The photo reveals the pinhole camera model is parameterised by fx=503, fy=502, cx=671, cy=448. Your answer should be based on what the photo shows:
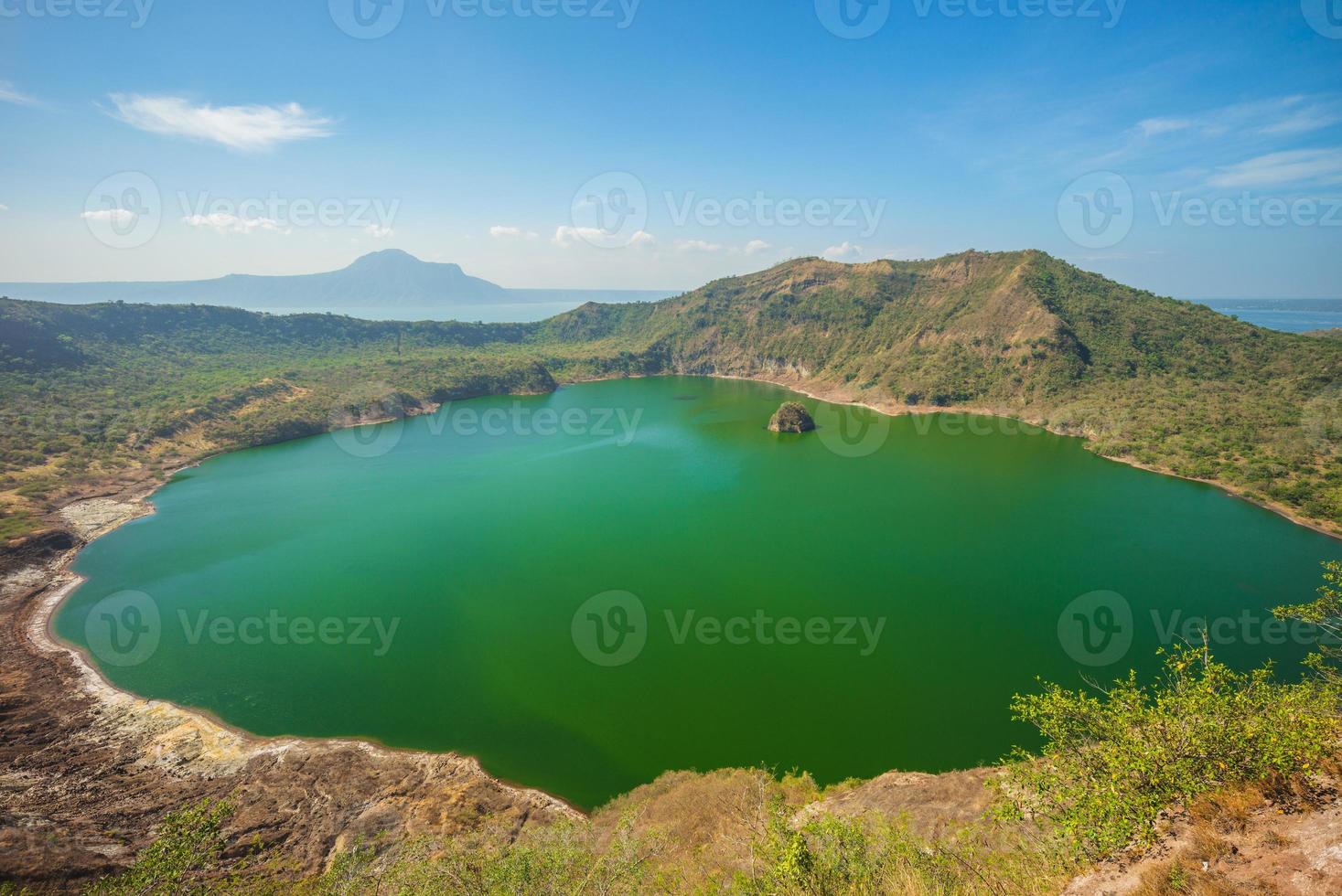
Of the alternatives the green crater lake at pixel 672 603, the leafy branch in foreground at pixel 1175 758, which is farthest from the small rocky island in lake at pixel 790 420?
the leafy branch in foreground at pixel 1175 758

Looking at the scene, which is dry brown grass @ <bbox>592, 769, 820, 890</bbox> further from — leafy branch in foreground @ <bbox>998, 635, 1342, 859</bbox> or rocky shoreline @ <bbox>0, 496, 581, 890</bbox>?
leafy branch in foreground @ <bbox>998, 635, 1342, 859</bbox>

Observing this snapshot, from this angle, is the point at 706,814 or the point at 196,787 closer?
the point at 706,814

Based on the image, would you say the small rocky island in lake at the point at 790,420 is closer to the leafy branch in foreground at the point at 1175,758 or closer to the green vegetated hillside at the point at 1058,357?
the green vegetated hillside at the point at 1058,357

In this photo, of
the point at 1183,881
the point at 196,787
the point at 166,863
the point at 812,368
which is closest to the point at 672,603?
the point at 196,787

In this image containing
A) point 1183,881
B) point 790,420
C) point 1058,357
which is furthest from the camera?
point 1058,357

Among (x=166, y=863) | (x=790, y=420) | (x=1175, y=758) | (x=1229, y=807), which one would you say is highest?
(x=790, y=420)

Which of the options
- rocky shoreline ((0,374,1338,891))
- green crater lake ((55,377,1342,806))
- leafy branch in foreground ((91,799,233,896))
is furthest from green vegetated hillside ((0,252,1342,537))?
leafy branch in foreground ((91,799,233,896))

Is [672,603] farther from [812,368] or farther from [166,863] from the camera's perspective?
[812,368]
